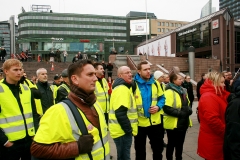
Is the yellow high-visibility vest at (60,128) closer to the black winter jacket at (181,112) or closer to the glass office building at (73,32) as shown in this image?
the black winter jacket at (181,112)

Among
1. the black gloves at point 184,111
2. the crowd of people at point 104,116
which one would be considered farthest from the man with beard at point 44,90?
the black gloves at point 184,111

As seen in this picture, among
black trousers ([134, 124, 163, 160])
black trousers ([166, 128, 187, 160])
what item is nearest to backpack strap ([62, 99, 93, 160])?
black trousers ([134, 124, 163, 160])

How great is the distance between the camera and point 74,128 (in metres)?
1.89

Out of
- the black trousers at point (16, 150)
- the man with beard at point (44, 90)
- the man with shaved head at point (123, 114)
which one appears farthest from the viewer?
the man with beard at point (44, 90)

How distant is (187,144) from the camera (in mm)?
5965

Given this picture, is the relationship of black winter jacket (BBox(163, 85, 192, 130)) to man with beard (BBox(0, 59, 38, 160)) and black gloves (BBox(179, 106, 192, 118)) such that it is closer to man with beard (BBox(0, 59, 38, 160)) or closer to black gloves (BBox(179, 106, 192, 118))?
black gloves (BBox(179, 106, 192, 118))

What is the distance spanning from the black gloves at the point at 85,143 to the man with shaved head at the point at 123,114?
5.72 feet

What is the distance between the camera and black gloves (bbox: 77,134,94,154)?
6.09ft

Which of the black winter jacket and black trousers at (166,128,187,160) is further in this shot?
black trousers at (166,128,187,160)

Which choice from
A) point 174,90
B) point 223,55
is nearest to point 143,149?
point 174,90

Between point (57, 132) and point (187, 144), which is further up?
point (57, 132)

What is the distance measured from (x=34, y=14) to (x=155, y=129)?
91.7 metres

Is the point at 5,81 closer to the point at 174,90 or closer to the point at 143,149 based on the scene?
the point at 143,149

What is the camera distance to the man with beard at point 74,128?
1839 millimetres
